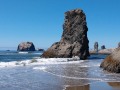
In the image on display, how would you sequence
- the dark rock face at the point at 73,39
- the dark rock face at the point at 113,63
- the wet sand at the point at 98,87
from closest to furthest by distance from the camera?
the wet sand at the point at 98,87 → the dark rock face at the point at 113,63 → the dark rock face at the point at 73,39

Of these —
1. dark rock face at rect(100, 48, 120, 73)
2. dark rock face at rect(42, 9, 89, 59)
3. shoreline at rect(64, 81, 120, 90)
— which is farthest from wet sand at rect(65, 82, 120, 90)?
dark rock face at rect(42, 9, 89, 59)

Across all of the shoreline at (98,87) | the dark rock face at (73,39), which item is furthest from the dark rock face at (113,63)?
the dark rock face at (73,39)

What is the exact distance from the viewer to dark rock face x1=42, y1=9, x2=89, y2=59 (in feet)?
221

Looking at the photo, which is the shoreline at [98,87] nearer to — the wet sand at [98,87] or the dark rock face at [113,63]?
the wet sand at [98,87]

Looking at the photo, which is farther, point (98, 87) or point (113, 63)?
point (113, 63)

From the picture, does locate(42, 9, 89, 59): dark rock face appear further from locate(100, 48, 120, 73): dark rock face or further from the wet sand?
the wet sand

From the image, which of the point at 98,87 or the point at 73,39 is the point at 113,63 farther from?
the point at 73,39

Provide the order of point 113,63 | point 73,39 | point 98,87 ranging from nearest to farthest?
point 98,87 < point 113,63 < point 73,39

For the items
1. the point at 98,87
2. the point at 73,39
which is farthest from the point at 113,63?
the point at 73,39

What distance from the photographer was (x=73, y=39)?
7031cm

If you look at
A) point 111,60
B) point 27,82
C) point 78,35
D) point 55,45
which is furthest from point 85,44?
point 27,82

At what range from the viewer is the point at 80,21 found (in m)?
71.6

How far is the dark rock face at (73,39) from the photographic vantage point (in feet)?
221

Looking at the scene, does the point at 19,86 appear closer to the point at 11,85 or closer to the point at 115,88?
the point at 11,85
